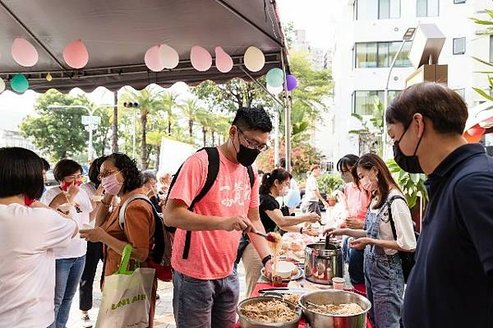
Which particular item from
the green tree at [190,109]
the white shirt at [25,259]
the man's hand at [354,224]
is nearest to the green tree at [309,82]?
the green tree at [190,109]

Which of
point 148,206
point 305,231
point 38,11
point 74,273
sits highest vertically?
point 38,11

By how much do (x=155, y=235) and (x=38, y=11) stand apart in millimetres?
2547

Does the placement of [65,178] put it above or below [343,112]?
below

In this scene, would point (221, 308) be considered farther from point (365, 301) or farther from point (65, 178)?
point (65, 178)

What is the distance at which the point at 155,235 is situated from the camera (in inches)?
101

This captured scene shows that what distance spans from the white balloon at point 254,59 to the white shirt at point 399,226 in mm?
1974

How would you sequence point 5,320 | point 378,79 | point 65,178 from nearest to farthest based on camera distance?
point 5,320 → point 65,178 → point 378,79

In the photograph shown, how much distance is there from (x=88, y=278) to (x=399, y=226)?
330 cm

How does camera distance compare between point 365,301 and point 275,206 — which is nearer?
point 365,301

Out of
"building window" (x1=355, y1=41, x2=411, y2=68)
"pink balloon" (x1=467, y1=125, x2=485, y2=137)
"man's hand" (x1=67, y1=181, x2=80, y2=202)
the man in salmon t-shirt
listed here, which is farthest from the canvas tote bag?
"building window" (x1=355, y1=41, x2=411, y2=68)

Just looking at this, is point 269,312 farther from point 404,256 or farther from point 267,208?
point 267,208

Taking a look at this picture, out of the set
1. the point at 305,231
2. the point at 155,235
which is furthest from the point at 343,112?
the point at 155,235

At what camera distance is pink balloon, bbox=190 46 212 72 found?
4164 millimetres

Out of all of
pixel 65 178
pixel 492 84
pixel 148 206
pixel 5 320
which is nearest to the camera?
pixel 5 320
